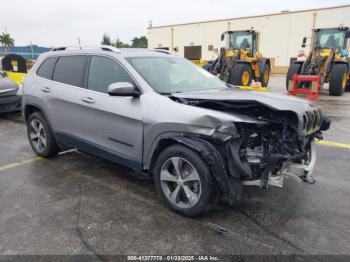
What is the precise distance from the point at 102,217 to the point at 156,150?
0.91 meters

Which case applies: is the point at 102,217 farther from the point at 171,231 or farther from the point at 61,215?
the point at 171,231

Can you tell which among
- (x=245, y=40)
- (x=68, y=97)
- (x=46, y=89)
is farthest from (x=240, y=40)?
(x=68, y=97)

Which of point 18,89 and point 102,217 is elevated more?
point 18,89

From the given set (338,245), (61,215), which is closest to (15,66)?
(61,215)

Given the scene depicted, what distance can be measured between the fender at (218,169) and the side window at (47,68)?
293 centimetres

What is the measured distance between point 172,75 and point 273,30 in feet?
112

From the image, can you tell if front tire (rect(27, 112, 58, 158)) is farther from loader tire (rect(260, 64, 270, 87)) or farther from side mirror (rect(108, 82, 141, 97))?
loader tire (rect(260, 64, 270, 87))

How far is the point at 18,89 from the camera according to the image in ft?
29.1

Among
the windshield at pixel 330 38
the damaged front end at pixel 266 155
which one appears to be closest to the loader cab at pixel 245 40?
the windshield at pixel 330 38

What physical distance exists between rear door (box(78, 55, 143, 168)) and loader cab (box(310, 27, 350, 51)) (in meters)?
12.4

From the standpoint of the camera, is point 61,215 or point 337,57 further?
point 337,57

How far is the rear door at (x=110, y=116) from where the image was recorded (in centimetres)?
360

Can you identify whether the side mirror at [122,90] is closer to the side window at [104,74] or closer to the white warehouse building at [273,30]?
the side window at [104,74]

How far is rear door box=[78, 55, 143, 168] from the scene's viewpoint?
3.60 meters
